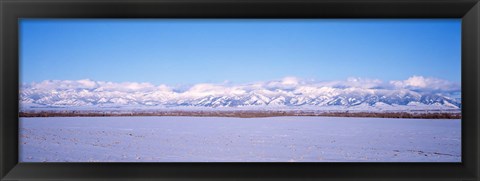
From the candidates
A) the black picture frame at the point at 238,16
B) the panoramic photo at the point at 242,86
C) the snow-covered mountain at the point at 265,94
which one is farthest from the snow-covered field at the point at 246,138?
the black picture frame at the point at 238,16

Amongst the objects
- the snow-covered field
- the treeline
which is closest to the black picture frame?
the snow-covered field

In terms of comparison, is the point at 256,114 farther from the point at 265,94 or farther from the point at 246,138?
the point at 246,138

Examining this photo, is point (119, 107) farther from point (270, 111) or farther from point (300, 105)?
point (300, 105)

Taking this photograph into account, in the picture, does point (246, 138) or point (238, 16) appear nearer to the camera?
point (238, 16)

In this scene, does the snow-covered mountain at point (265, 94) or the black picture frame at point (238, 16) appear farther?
the snow-covered mountain at point (265, 94)

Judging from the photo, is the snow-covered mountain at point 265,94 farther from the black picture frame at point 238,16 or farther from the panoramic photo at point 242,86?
the black picture frame at point 238,16

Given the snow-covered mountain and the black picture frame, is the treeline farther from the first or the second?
the black picture frame

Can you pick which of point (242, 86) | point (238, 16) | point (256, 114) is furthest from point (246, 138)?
point (238, 16)
